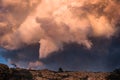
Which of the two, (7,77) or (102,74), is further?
(102,74)

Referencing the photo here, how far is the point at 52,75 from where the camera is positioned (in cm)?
12950

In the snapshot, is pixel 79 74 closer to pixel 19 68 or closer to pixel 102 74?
pixel 102 74

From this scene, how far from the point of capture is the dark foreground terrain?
404ft

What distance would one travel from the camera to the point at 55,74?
130000 mm

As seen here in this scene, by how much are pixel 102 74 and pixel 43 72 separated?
24.6 m

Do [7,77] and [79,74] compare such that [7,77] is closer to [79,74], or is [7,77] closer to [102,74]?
[79,74]

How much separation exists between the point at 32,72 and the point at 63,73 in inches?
506

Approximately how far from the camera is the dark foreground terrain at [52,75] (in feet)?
404

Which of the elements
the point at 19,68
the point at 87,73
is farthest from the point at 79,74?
the point at 19,68

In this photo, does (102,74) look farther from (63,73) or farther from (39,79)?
(39,79)

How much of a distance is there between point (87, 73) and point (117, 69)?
41.4ft

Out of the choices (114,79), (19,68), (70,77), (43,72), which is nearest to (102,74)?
(114,79)

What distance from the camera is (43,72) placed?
131375 millimetres

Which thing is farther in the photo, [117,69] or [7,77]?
[117,69]
